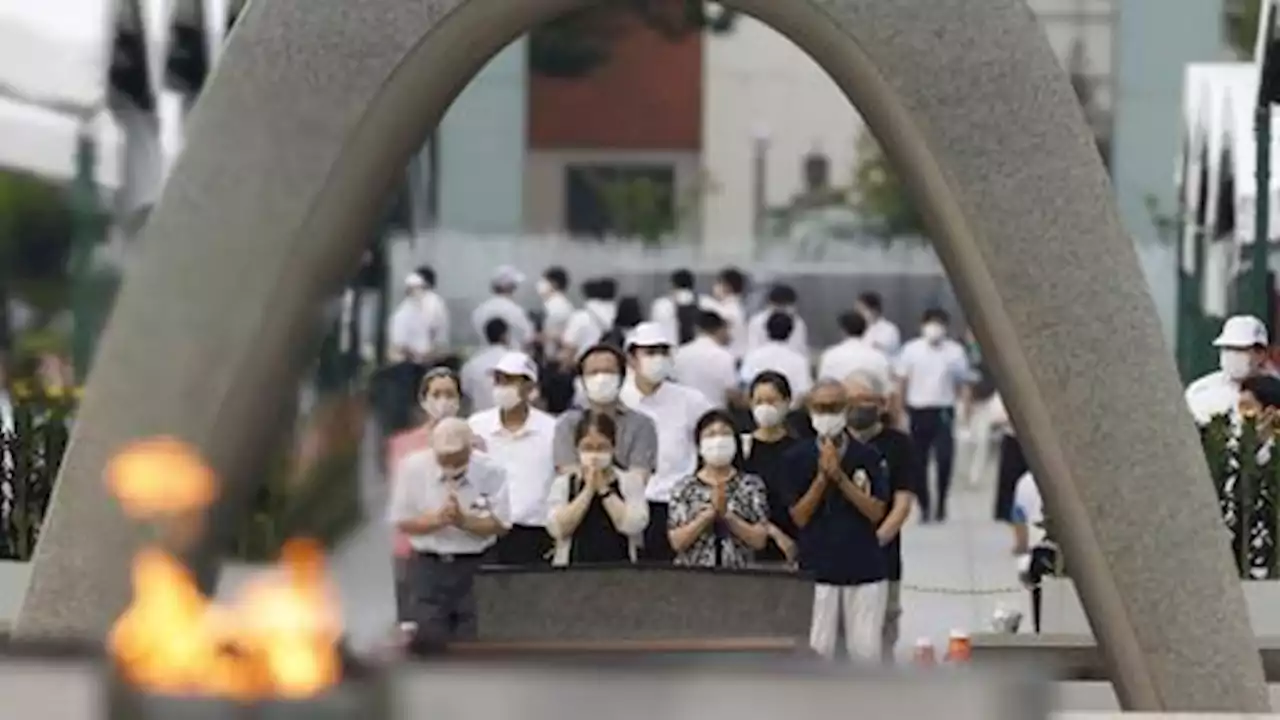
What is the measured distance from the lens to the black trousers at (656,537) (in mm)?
11891

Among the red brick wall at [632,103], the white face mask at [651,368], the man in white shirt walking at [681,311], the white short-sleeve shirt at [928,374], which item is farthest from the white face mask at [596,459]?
the red brick wall at [632,103]

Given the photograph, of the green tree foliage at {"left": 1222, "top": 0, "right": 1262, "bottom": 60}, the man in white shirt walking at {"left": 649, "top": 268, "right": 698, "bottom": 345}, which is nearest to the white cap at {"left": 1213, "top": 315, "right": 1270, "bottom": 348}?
the man in white shirt walking at {"left": 649, "top": 268, "right": 698, "bottom": 345}

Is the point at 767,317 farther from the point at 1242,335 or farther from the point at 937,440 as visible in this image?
the point at 1242,335

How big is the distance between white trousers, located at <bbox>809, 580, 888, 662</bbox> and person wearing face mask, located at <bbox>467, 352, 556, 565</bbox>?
3.87 ft

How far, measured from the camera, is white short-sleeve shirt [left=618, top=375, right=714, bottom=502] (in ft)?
40.4

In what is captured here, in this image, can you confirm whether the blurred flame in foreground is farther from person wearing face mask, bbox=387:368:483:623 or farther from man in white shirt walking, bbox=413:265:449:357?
man in white shirt walking, bbox=413:265:449:357

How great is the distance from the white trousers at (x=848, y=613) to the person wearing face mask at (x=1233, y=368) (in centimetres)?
308

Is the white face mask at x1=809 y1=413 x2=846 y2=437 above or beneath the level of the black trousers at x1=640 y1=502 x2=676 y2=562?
above

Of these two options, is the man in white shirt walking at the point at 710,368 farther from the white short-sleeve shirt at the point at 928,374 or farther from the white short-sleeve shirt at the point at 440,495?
the white short-sleeve shirt at the point at 440,495

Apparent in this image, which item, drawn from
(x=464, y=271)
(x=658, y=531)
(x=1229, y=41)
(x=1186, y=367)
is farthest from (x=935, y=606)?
(x=1229, y=41)

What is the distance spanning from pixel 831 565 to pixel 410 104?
10.3 ft

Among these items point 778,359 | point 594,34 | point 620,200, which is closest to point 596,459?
point 778,359

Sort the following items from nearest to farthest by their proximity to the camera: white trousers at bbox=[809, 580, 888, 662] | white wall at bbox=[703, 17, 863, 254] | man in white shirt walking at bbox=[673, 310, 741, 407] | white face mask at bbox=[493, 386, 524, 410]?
white trousers at bbox=[809, 580, 888, 662], white face mask at bbox=[493, 386, 524, 410], man in white shirt walking at bbox=[673, 310, 741, 407], white wall at bbox=[703, 17, 863, 254]

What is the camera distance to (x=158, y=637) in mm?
5680
